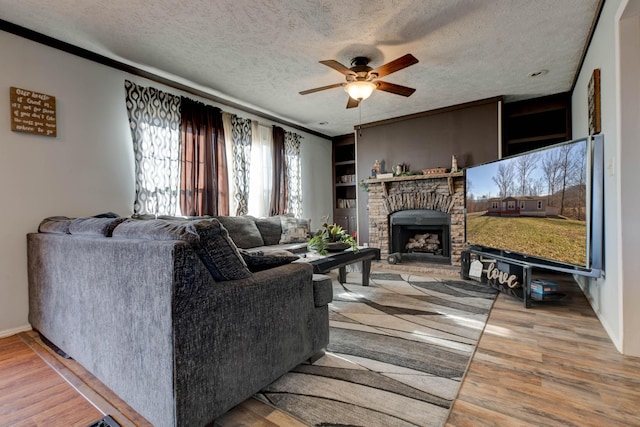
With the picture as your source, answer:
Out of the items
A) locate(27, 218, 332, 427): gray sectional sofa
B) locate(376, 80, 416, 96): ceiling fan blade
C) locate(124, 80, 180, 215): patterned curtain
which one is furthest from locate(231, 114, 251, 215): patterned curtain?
locate(27, 218, 332, 427): gray sectional sofa

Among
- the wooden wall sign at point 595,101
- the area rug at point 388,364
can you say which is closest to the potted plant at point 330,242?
the area rug at point 388,364

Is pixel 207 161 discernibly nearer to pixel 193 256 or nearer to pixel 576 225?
pixel 193 256

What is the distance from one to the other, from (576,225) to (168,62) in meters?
3.99

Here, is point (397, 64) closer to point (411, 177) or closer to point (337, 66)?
point (337, 66)

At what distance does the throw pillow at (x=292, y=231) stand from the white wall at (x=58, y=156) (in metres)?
1.94

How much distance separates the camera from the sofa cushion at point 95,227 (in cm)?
170

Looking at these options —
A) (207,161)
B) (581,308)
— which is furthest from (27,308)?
(581,308)

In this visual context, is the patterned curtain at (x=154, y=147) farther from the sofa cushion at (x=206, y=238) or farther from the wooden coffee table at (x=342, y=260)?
the sofa cushion at (x=206, y=238)

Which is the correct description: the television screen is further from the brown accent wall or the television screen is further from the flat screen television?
the brown accent wall

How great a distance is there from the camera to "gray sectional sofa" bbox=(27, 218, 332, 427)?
3.85 feet

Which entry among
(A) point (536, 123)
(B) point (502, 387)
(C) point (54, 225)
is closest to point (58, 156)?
(C) point (54, 225)

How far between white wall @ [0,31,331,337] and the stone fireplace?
143 inches

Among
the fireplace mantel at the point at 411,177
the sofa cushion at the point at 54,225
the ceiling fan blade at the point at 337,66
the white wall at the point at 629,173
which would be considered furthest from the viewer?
the fireplace mantel at the point at 411,177

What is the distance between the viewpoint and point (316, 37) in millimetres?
2721
